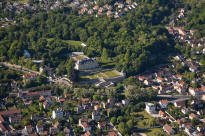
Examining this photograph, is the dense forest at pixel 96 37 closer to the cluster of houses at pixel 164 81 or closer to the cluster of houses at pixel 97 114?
the cluster of houses at pixel 164 81

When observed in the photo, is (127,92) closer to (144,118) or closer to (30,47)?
(144,118)

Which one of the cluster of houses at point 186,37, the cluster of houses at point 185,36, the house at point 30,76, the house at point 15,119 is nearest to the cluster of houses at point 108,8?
the cluster of houses at point 185,36

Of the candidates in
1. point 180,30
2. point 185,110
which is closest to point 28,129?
point 185,110

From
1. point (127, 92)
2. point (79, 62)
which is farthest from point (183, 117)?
point (79, 62)

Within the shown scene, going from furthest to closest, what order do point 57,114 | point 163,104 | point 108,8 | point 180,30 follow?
point 108,8, point 180,30, point 163,104, point 57,114

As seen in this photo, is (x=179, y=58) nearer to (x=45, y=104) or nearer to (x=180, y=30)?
(x=180, y=30)

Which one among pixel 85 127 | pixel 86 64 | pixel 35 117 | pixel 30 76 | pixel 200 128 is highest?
pixel 86 64
